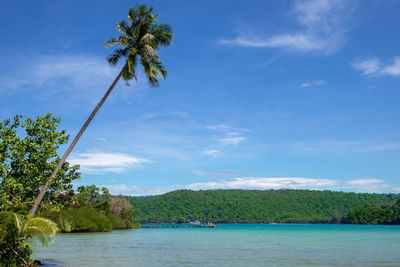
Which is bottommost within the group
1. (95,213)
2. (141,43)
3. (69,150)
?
(95,213)

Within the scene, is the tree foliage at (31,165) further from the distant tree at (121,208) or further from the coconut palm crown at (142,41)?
the distant tree at (121,208)

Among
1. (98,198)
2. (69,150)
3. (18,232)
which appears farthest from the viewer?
(98,198)

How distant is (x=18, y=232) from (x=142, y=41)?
13103 millimetres

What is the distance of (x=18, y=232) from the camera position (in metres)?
18.8

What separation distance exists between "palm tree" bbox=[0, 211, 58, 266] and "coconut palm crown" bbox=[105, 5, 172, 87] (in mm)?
10113

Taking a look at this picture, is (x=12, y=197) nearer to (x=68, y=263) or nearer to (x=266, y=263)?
(x=68, y=263)

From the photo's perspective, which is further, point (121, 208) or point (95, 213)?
point (121, 208)

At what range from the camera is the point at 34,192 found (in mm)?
22750

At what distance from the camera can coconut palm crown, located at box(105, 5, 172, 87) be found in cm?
2373

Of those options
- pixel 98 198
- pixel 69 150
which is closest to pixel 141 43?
pixel 69 150

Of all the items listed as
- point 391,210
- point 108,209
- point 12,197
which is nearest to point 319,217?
point 391,210

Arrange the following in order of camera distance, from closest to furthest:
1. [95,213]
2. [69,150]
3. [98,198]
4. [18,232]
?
[18,232] → [69,150] → [95,213] → [98,198]

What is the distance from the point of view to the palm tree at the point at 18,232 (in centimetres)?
1877

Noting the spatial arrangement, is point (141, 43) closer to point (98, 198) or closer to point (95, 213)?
point (95, 213)
